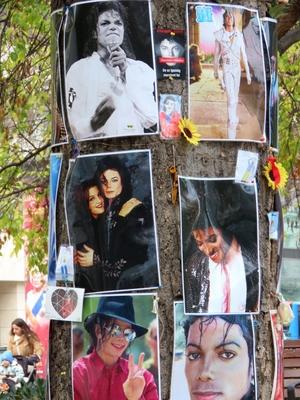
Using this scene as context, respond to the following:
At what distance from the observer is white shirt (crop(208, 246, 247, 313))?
3723 millimetres

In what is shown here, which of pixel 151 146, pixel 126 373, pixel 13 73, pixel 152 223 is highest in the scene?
pixel 13 73

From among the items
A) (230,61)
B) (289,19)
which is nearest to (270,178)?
(230,61)

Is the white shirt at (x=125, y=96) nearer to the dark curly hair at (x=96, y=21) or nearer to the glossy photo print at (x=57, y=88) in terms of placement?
the dark curly hair at (x=96, y=21)

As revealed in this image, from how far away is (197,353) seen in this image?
3705 mm

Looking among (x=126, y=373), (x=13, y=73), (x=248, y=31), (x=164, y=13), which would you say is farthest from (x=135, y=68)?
(x=13, y=73)

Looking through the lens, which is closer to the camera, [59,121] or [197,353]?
[197,353]

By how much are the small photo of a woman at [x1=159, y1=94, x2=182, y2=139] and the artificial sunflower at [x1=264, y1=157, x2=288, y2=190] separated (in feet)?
1.32

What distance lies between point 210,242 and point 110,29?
82 cm

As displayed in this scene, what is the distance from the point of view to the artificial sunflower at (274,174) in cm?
396

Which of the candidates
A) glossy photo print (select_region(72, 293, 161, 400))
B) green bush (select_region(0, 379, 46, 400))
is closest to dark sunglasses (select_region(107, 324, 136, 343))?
glossy photo print (select_region(72, 293, 161, 400))

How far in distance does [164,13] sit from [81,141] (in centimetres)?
54

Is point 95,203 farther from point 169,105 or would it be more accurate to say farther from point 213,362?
point 213,362

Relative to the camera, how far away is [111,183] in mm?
3762

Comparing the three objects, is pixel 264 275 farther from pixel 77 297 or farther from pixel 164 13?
pixel 164 13
